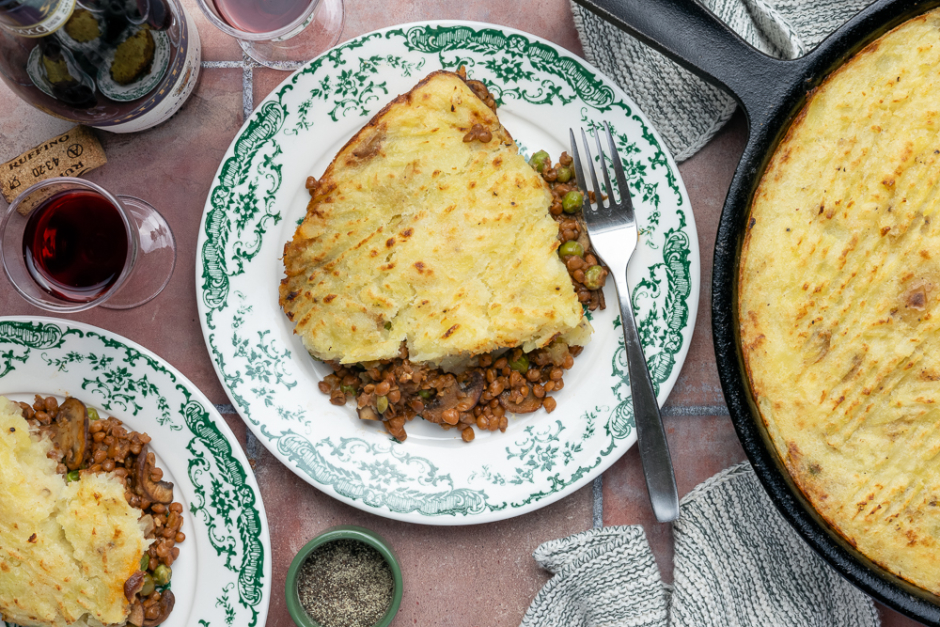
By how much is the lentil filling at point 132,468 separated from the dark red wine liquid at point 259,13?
1.90 meters

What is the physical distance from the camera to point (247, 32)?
319 cm

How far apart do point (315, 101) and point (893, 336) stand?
2.56 metres

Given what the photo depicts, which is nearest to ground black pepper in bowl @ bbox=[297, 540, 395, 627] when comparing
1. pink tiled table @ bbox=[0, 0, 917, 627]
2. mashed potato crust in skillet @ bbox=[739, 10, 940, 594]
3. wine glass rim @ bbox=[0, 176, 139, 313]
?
pink tiled table @ bbox=[0, 0, 917, 627]

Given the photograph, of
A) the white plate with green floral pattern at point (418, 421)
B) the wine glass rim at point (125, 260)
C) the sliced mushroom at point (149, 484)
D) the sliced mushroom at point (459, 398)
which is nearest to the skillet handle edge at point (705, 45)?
the white plate with green floral pattern at point (418, 421)

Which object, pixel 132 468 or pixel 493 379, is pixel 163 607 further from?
pixel 493 379

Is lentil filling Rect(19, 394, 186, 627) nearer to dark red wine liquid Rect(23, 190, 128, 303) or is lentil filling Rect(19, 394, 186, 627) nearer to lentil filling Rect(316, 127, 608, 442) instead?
dark red wine liquid Rect(23, 190, 128, 303)

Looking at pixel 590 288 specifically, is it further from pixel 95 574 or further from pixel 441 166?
pixel 95 574

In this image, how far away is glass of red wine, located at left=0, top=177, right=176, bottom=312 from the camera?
305 centimetres

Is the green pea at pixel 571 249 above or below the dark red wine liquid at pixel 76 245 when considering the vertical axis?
above

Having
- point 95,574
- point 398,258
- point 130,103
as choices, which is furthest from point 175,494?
point 130,103

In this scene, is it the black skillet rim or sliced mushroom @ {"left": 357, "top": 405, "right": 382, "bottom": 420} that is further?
sliced mushroom @ {"left": 357, "top": 405, "right": 382, "bottom": 420}

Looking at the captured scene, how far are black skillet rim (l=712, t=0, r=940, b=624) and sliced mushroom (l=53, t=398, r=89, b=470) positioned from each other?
2730 millimetres

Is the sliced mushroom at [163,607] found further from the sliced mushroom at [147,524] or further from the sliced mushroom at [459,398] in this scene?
the sliced mushroom at [459,398]

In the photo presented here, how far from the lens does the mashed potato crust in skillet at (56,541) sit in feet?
9.87
